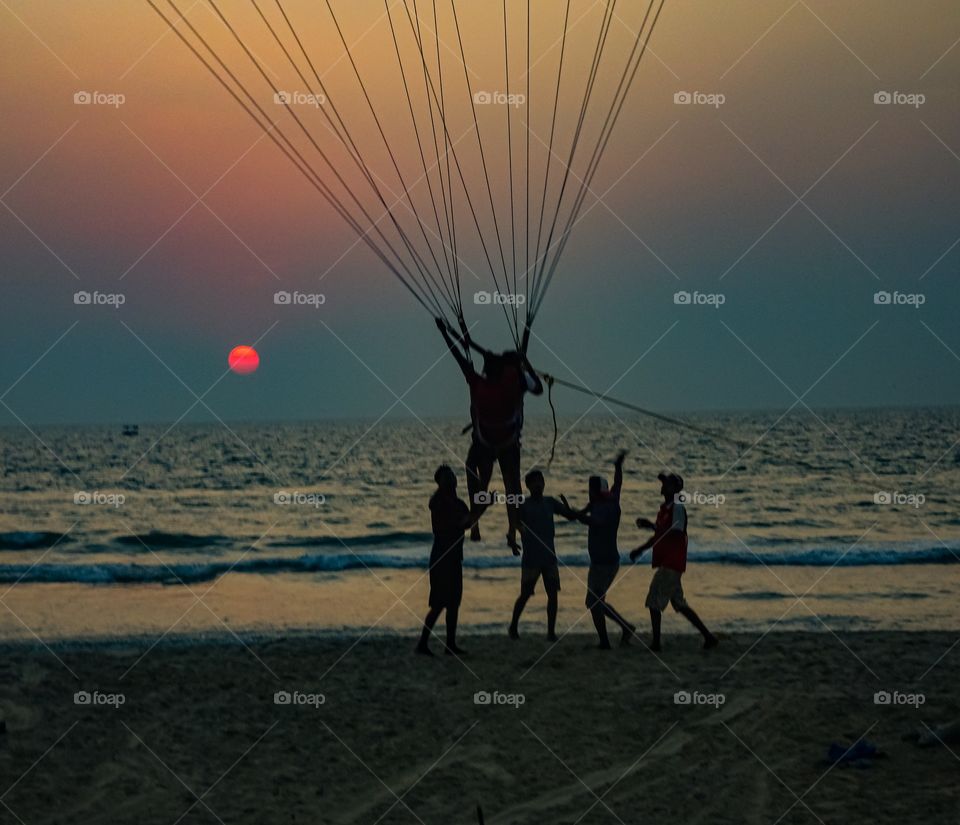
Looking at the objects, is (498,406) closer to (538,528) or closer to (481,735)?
(538,528)

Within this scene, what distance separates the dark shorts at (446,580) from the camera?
11492mm

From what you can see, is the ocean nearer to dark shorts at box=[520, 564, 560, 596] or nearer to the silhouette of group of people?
dark shorts at box=[520, 564, 560, 596]

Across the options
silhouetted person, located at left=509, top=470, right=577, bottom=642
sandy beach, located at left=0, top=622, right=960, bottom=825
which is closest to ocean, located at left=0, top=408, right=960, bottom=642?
silhouetted person, located at left=509, top=470, right=577, bottom=642

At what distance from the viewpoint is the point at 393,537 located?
2975 centimetres

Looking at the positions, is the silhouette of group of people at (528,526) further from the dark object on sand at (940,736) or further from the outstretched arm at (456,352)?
the dark object on sand at (940,736)

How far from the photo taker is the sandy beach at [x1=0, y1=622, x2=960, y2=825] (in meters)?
8.25

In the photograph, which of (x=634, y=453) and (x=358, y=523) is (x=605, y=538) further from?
(x=634, y=453)

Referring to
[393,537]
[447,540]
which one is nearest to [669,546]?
[447,540]

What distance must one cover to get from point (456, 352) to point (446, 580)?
283cm

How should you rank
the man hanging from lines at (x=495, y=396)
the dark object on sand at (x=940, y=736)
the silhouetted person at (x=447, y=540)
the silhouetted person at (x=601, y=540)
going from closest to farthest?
1. the dark object on sand at (x=940, y=736)
2. the man hanging from lines at (x=495, y=396)
3. the silhouetted person at (x=447, y=540)
4. the silhouetted person at (x=601, y=540)

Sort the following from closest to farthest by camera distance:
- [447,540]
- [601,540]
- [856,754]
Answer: [856,754], [447,540], [601,540]

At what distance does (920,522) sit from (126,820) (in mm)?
26403

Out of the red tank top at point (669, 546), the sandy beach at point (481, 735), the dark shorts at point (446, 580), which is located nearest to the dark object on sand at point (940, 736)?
the sandy beach at point (481, 735)

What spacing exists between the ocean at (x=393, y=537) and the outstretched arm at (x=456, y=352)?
5.40 meters
